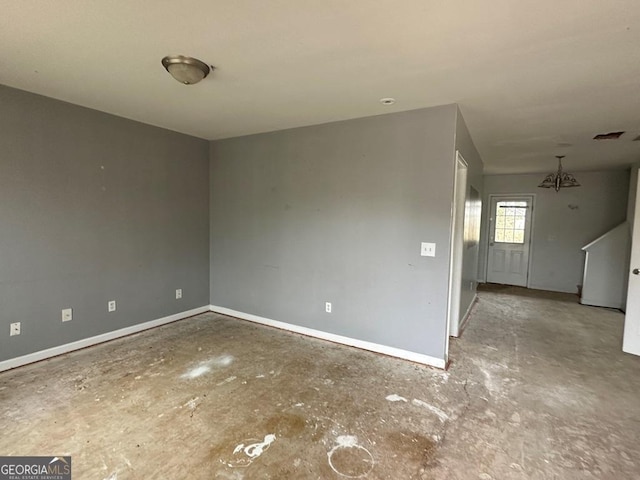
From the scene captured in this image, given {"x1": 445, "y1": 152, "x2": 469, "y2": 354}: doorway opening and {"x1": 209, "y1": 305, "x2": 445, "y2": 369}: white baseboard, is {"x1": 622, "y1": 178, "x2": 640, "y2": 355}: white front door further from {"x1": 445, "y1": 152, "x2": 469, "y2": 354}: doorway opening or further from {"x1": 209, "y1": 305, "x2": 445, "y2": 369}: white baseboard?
{"x1": 209, "y1": 305, "x2": 445, "y2": 369}: white baseboard

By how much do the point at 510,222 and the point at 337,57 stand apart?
6.16m

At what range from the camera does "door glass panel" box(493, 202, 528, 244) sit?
6539mm

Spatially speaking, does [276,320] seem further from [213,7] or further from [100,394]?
[213,7]

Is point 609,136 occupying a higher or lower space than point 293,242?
higher

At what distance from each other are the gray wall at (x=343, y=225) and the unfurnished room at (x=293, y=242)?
2 cm

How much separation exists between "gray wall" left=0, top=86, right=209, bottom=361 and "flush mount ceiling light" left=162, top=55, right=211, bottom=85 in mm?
1620

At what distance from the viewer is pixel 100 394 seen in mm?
2359

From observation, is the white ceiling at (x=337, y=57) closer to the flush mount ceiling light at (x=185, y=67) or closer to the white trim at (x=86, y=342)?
the flush mount ceiling light at (x=185, y=67)

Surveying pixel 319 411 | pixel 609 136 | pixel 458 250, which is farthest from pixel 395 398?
pixel 609 136

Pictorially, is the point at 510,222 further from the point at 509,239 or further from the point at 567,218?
the point at 567,218

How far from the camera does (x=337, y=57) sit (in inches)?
78.6

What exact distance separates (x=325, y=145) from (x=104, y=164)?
2.32 m

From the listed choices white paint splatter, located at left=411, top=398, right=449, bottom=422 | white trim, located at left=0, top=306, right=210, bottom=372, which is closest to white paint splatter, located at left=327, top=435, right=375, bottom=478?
white paint splatter, located at left=411, top=398, right=449, bottom=422

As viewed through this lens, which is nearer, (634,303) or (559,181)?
(634,303)
